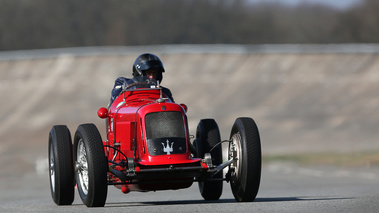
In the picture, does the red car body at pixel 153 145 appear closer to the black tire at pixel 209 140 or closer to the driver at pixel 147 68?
the black tire at pixel 209 140

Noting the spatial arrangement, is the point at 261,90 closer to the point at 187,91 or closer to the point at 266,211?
the point at 187,91

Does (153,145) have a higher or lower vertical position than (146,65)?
lower

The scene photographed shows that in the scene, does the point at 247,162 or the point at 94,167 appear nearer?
the point at 94,167

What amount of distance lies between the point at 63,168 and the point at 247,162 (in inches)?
96.2

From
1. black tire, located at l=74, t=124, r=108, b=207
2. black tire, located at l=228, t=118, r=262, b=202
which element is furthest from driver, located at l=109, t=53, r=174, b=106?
black tire, located at l=228, t=118, r=262, b=202

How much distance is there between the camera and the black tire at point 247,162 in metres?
10.2

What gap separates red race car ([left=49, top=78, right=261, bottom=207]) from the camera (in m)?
10.1

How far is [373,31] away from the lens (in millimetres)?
100375

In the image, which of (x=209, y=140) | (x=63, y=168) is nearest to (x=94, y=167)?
(x=63, y=168)

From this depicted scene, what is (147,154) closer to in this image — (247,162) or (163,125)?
(163,125)

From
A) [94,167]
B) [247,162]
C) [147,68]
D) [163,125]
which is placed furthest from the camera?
[147,68]

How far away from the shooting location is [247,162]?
10195mm

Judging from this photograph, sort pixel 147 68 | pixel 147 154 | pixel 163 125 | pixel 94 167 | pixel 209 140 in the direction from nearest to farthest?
pixel 94 167, pixel 147 154, pixel 163 125, pixel 209 140, pixel 147 68

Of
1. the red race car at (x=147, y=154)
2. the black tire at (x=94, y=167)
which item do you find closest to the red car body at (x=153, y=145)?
the red race car at (x=147, y=154)
